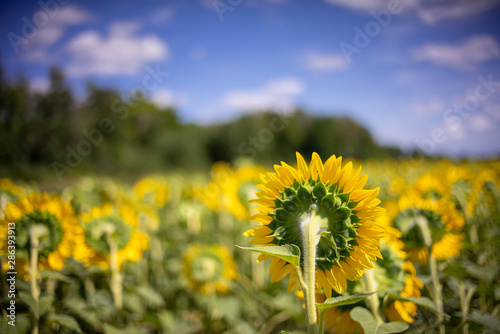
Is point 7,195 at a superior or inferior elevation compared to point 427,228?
superior

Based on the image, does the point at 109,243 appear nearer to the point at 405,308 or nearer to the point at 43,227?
the point at 43,227

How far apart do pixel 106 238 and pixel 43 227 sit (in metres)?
0.39

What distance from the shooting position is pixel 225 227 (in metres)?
4.14

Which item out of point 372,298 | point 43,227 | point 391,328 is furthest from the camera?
point 43,227

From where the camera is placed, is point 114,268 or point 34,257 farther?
point 114,268

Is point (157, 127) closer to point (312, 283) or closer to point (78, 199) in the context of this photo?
point (78, 199)

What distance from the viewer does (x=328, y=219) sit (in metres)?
0.78

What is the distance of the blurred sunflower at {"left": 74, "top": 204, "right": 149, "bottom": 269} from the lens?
1.75m

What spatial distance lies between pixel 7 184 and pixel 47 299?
1.50m

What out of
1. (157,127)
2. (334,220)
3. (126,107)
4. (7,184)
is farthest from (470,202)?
(157,127)

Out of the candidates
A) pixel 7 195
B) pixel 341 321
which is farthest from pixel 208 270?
pixel 341 321

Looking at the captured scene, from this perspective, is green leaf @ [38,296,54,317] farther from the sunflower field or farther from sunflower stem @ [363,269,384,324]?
sunflower stem @ [363,269,384,324]

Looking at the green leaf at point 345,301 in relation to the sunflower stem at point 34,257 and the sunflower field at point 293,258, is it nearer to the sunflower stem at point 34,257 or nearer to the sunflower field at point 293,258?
the sunflower field at point 293,258

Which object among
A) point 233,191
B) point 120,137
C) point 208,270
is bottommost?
point 208,270
